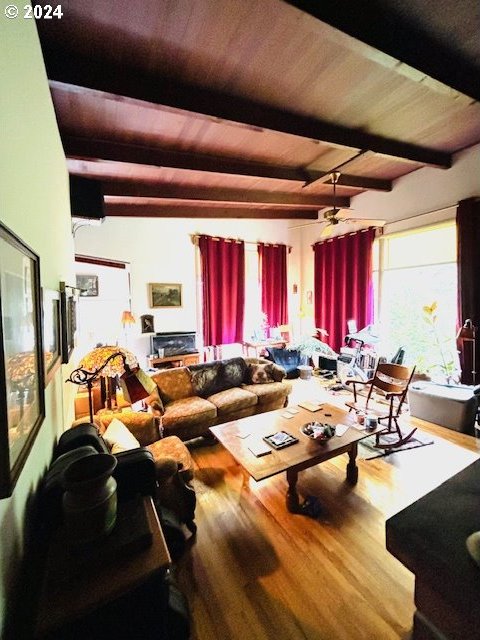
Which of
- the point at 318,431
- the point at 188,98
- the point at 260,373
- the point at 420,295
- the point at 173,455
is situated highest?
the point at 188,98

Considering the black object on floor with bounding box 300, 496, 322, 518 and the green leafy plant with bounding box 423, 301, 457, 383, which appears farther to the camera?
the green leafy plant with bounding box 423, 301, 457, 383

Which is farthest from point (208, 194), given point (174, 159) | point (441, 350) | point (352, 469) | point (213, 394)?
point (441, 350)

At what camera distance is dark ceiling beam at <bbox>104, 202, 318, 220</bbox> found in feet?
14.5

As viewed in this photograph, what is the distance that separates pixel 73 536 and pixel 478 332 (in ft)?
14.6

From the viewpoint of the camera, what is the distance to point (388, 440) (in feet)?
10.0

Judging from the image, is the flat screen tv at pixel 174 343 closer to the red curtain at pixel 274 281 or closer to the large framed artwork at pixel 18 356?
the red curtain at pixel 274 281

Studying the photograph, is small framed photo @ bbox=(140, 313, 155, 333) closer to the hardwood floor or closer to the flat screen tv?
the flat screen tv

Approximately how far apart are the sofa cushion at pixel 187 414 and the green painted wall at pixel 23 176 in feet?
4.35

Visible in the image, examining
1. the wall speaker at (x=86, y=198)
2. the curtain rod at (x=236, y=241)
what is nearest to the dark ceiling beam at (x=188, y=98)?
the wall speaker at (x=86, y=198)

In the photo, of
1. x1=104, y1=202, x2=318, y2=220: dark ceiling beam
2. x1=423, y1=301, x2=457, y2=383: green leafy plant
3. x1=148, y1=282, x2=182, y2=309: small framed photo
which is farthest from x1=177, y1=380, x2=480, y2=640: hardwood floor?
x1=104, y1=202, x2=318, y2=220: dark ceiling beam

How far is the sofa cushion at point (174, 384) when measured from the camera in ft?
10.8

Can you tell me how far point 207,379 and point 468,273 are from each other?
356 cm

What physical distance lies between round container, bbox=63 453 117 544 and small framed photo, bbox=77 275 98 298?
163 inches

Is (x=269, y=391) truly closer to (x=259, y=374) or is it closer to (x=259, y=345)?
(x=259, y=374)
